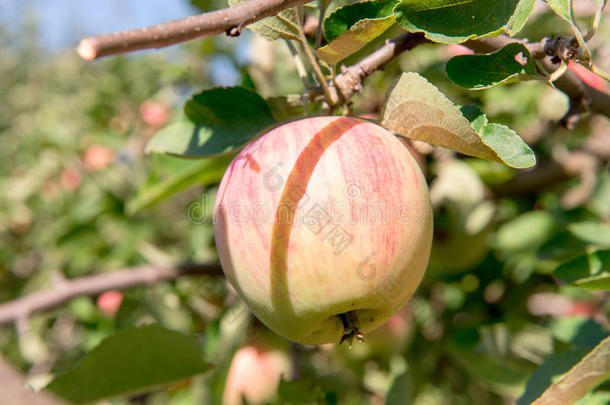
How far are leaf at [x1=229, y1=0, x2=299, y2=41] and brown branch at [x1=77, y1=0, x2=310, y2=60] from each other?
19 cm

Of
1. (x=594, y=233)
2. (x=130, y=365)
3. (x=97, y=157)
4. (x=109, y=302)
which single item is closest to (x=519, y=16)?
(x=594, y=233)

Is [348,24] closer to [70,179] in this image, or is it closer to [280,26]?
[280,26]

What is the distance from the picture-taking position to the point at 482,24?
0.58 m

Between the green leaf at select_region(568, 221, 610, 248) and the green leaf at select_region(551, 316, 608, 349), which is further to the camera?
the green leaf at select_region(568, 221, 610, 248)

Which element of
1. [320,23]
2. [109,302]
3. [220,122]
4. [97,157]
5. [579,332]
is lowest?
[109,302]

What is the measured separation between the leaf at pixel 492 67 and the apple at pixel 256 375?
797mm

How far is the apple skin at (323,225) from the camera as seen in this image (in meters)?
0.55

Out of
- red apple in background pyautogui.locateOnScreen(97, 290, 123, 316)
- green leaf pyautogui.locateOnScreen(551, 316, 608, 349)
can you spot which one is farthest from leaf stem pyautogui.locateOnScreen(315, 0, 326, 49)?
red apple in background pyautogui.locateOnScreen(97, 290, 123, 316)

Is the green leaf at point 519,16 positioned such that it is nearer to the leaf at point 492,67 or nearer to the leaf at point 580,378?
the leaf at point 492,67

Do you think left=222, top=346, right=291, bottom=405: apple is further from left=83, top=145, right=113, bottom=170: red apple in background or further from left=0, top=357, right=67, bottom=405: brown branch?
left=83, top=145, right=113, bottom=170: red apple in background

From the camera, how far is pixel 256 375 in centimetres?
119

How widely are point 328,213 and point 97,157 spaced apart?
1.71 metres

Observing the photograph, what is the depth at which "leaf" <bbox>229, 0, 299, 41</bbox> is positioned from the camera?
25.4 inches

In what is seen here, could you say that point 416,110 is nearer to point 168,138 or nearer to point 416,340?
point 168,138
